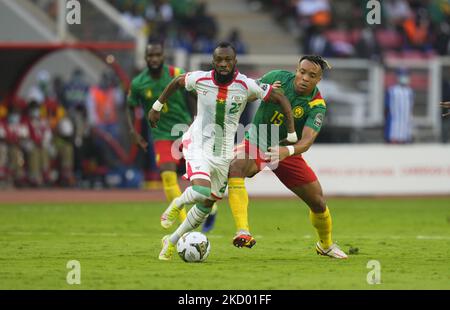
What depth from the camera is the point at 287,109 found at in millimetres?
11570

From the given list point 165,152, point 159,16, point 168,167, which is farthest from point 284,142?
point 159,16

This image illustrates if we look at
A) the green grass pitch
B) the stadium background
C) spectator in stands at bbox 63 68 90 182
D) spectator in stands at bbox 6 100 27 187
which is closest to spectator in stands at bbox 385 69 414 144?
the stadium background

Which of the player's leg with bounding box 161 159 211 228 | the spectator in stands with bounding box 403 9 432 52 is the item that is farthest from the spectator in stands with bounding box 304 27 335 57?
the player's leg with bounding box 161 159 211 228

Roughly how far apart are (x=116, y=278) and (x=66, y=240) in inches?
164

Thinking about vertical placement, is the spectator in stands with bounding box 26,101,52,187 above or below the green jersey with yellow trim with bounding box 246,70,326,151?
below

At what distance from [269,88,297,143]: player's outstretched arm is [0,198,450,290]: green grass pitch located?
1321 millimetres

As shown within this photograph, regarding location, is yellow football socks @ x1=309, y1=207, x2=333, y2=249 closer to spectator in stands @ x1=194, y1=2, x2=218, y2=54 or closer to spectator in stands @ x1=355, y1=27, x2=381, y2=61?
spectator in stands @ x1=355, y1=27, x2=381, y2=61

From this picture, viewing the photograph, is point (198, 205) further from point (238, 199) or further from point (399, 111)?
point (399, 111)

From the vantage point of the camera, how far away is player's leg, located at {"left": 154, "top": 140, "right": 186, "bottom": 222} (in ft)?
48.4

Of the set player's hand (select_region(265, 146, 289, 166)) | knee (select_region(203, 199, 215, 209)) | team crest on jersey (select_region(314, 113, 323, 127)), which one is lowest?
knee (select_region(203, 199, 215, 209))

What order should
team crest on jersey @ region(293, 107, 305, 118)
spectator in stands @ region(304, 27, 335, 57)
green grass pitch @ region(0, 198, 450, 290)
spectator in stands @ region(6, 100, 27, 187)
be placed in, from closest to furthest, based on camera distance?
green grass pitch @ region(0, 198, 450, 290) < team crest on jersey @ region(293, 107, 305, 118) < spectator in stands @ region(6, 100, 27, 187) < spectator in stands @ region(304, 27, 335, 57)

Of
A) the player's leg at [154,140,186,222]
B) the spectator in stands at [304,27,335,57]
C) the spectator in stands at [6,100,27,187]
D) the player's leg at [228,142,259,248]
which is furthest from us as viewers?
the spectator in stands at [304,27,335,57]

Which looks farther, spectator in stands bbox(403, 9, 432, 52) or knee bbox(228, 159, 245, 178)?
spectator in stands bbox(403, 9, 432, 52)

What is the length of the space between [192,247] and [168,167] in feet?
11.5
